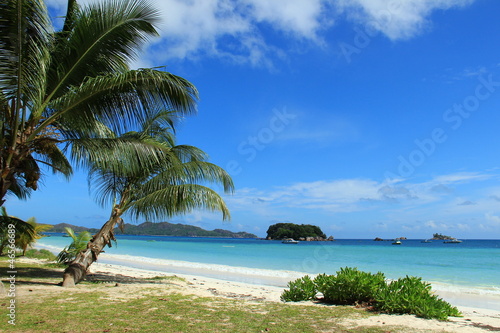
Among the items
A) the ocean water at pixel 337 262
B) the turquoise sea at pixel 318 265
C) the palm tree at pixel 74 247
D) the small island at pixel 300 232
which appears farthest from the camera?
the small island at pixel 300 232

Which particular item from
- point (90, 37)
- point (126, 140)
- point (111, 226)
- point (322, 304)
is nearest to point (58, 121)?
point (126, 140)

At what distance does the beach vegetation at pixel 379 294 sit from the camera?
19.0 feet

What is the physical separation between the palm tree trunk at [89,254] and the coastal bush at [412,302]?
6.59 metres

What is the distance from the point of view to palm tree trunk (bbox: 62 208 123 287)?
331 inches

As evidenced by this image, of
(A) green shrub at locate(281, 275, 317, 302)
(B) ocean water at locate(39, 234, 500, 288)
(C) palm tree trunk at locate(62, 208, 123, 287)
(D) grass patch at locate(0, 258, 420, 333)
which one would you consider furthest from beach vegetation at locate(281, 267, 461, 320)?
(B) ocean water at locate(39, 234, 500, 288)

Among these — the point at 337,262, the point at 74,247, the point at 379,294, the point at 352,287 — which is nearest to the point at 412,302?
the point at 379,294

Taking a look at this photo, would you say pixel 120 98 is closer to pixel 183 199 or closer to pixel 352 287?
pixel 183 199

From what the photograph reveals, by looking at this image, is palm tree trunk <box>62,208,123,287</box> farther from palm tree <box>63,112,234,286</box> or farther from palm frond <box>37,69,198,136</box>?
palm frond <box>37,69,198,136</box>

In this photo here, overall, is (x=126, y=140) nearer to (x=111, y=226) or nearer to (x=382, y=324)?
(x=111, y=226)

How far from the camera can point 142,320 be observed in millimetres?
5102

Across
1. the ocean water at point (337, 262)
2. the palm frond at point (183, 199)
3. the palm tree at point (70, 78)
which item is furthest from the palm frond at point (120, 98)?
the ocean water at point (337, 262)

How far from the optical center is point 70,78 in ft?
21.6

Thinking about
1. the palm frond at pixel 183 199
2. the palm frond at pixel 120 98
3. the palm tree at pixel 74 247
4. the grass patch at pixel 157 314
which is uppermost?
the palm frond at pixel 120 98

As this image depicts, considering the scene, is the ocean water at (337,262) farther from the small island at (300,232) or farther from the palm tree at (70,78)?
the small island at (300,232)
